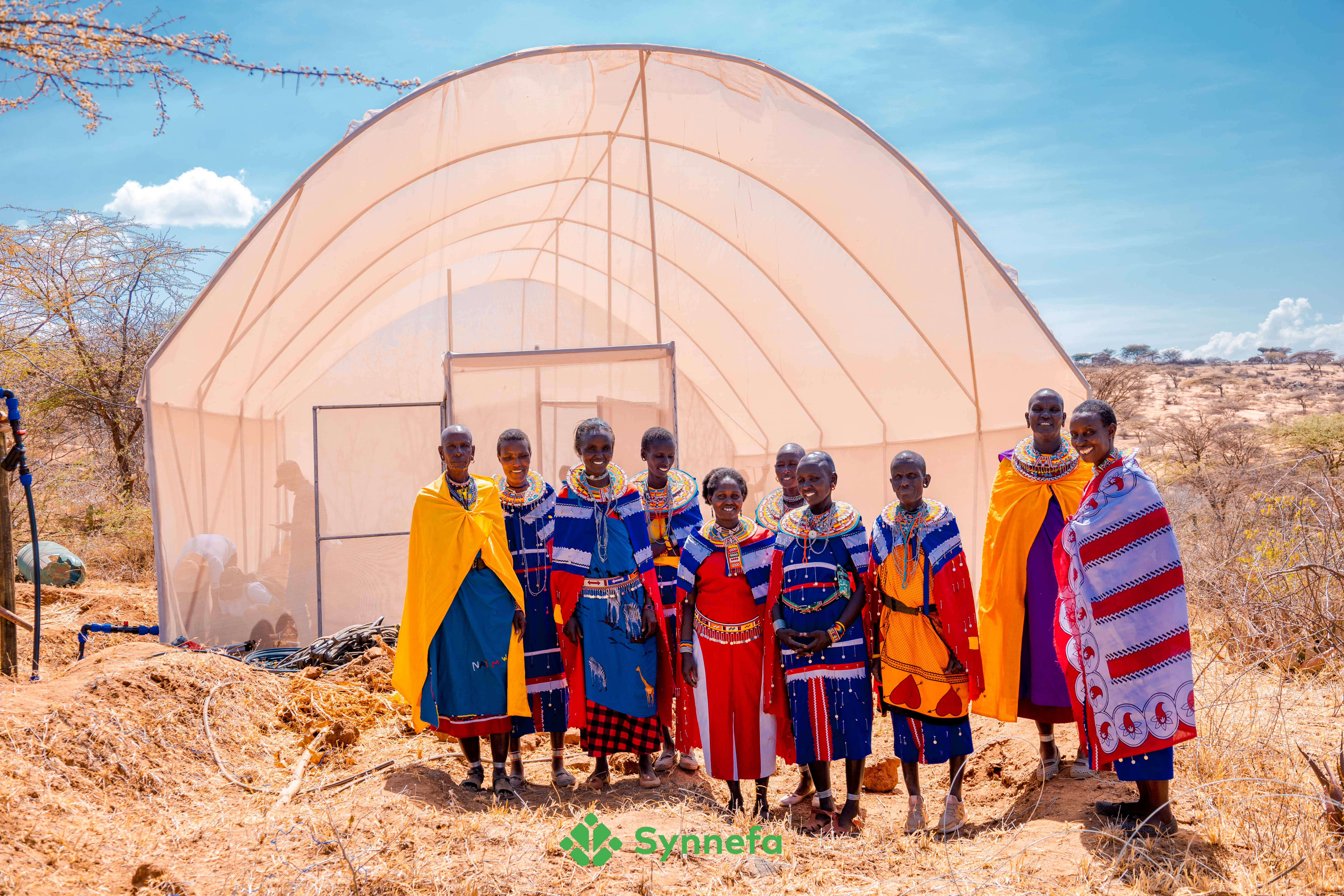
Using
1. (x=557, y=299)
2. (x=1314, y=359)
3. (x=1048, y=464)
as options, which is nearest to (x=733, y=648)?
Answer: (x=1048, y=464)

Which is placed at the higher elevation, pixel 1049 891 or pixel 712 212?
pixel 712 212

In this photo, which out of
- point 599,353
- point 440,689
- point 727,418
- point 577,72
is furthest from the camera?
point 727,418

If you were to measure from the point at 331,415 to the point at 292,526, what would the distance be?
1199 mm

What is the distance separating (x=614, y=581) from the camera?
4.38 meters

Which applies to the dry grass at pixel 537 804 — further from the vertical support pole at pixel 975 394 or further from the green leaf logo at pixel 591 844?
the vertical support pole at pixel 975 394

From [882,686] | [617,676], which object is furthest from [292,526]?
[882,686]

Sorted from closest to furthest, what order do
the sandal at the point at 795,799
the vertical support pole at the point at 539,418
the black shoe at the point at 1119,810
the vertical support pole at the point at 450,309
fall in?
the black shoe at the point at 1119,810, the sandal at the point at 795,799, the vertical support pole at the point at 539,418, the vertical support pole at the point at 450,309

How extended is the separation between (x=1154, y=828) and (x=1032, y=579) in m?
1.19

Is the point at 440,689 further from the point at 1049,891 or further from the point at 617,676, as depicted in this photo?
the point at 1049,891

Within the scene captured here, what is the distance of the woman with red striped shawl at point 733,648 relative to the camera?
13.0ft

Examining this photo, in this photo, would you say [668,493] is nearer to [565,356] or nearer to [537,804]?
[537,804]

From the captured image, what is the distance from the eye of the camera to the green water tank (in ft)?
33.2

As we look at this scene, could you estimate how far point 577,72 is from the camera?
286 inches

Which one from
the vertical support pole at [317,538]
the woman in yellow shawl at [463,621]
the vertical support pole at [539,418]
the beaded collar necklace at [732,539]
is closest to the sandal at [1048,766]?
the beaded collar necklace at [732,539]
